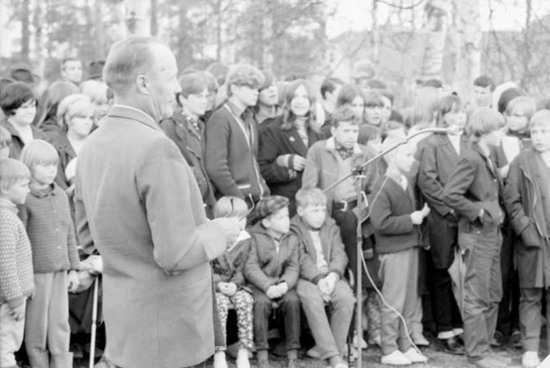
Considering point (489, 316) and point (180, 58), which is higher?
point (180, 58)

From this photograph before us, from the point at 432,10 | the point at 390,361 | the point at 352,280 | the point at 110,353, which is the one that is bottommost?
the point at 390,361

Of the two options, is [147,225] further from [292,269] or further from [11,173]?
[292,269]

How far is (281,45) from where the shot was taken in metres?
25.4

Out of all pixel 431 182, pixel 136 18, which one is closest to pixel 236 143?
pixel 431 182

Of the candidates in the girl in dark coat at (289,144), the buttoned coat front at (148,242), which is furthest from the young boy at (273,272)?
the buttoned coat front at (148,242)

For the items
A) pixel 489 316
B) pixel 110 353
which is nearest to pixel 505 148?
pixel 489 316

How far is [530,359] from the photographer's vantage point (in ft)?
24.2

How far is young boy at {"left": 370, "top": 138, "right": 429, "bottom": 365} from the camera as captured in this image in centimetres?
739

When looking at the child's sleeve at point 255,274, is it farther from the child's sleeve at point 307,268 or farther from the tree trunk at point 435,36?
the tree trunk at point 435,36

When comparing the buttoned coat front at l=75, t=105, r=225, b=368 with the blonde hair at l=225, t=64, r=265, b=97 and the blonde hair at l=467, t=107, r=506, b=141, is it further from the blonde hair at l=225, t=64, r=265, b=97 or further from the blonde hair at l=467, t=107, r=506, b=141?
the blonde hair at l=467, t=107, r=506, b=141

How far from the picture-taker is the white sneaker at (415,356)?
290 inches

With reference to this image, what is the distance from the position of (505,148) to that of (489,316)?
137 cm

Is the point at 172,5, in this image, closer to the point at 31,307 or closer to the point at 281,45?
the point at 281,45

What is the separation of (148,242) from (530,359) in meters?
4.57
